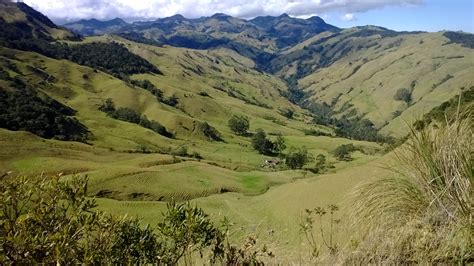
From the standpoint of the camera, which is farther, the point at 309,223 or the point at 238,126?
the point at 238,126

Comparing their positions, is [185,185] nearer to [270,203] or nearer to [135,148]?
[270,203]

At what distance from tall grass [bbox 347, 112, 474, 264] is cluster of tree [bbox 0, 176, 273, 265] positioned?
6.07 feet

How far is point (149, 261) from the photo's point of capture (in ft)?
21.6

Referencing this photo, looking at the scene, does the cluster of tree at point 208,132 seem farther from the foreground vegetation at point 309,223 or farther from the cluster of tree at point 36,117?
the foreground vegetation at point 309,223

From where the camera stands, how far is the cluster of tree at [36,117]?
117 metres

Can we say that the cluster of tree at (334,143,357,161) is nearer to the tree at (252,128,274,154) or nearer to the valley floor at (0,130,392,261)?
the tree at (252,128,274,154)

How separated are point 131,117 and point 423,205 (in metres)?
152

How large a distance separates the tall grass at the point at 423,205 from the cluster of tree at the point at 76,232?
185 centimetres

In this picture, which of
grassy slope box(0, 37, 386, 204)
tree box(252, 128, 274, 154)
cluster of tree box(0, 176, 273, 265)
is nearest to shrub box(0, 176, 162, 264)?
cluster of tree box(0, 176, 273, 265)

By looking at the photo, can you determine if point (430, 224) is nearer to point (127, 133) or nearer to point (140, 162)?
point (140, 162)

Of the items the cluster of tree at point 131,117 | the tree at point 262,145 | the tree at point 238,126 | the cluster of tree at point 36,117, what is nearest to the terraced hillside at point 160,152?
the cluster of tree at point 36,117

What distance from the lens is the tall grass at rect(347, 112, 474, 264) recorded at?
19.2 feet

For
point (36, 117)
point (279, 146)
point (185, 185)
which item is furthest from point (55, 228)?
point (279, 146)

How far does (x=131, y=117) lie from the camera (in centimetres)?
15425
